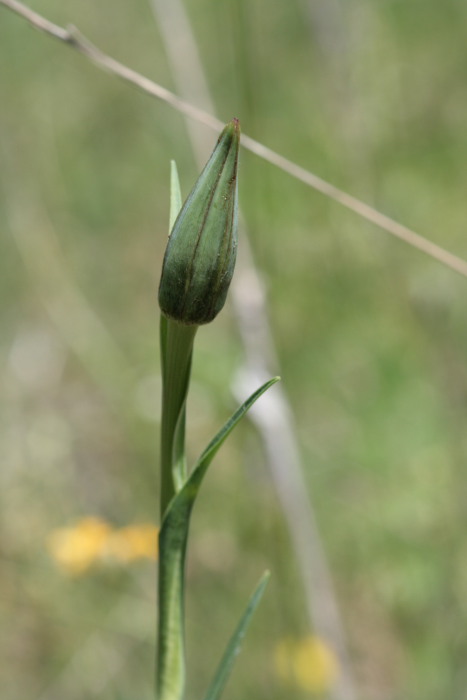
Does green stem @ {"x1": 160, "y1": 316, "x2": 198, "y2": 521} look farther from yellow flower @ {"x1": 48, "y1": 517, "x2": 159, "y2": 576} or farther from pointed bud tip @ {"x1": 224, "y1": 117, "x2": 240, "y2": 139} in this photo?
yellow flower @ {"x1": 48, "y1": 517, "x2": 159, "y2": 576}

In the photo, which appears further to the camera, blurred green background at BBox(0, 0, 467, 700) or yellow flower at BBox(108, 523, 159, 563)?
blurred green background at BBox(0, 0, 467, 700)

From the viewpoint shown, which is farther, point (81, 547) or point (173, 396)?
point (81, 547)

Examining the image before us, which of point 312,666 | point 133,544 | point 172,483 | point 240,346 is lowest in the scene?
point 172,483

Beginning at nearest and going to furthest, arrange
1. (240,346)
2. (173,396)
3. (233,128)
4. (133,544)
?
(233,128) → (173,396) → (133,544) → (240,346)

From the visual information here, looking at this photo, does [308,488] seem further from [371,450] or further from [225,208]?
[225,208]

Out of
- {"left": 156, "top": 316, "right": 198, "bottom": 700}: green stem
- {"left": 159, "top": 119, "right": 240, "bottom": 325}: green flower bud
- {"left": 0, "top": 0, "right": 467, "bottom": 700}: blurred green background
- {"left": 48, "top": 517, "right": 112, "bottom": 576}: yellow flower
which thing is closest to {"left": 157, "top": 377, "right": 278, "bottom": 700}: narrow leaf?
{"left": 156, "top": 316, "right": 198, "bottom": 700}: green stem

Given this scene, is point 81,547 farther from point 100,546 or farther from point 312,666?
point 312,666

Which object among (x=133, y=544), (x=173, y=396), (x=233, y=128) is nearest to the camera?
(x=233, y=128)

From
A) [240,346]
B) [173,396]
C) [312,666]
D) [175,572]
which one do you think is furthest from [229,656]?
[240,346]
